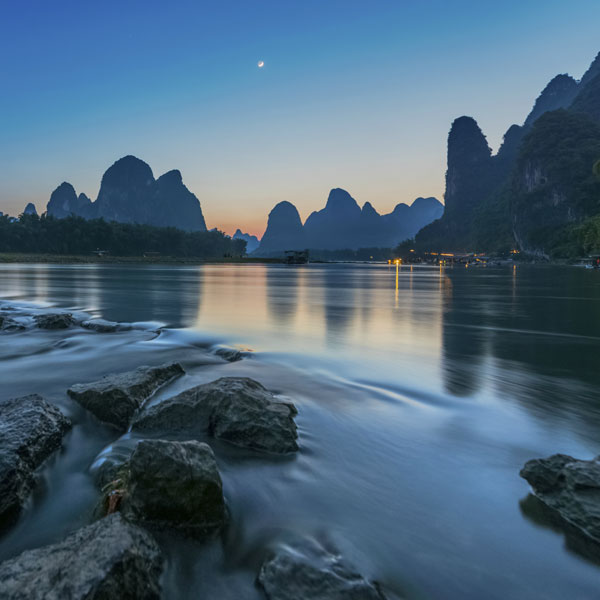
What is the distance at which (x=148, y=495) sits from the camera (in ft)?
8.97

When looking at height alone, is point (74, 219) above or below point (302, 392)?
above

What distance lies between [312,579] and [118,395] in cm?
334

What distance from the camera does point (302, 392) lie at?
6.07 metres

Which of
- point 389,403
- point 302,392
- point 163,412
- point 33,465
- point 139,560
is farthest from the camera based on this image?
point 302,392

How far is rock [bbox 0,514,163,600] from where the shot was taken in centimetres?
191

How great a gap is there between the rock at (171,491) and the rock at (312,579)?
574 millimetres

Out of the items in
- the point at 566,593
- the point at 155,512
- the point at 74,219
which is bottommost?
the point at 566,593

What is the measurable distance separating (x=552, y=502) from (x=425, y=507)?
3.17ft

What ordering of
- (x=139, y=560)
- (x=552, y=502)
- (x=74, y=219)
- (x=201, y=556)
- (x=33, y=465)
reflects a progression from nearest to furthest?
(x=139, y=560)
(x=201, y=556)
(x=552, y=502)
(x=33, y=465)
(x=74, y=219)

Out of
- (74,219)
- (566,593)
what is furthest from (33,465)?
(74,219)

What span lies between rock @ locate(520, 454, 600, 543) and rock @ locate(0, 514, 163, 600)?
2.89m

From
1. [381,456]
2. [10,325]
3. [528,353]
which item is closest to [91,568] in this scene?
[381,456]

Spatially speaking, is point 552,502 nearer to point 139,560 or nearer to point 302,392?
point 139,560

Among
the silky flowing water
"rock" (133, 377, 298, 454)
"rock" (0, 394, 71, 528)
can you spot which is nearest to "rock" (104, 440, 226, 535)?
the silky flowing water
